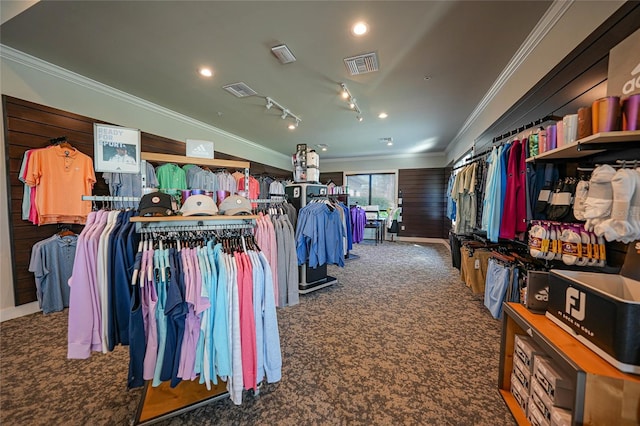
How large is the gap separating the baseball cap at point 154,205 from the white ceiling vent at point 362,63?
2.53 m

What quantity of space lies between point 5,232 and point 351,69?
4606mm

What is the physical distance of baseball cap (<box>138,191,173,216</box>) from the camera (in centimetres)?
149

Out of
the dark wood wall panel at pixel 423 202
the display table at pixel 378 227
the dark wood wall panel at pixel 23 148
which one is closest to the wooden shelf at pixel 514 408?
the dark wood wall panel at pixel 23 148

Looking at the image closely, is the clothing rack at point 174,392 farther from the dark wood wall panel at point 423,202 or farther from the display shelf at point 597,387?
the dark wood wall panel at point 423,202

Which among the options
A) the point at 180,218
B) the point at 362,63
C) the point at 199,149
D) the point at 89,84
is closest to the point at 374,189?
the point at 362,63

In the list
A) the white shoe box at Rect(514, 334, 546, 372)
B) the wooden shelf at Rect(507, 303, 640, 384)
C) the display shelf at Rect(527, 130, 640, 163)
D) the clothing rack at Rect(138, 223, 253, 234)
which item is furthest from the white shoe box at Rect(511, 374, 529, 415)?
the clothing rack at Rect(138, 223, 253, 234)

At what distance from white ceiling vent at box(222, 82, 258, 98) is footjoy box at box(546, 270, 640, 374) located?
3.97 metres

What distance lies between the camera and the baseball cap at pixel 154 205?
1.49 m

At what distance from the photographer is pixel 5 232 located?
2666mm

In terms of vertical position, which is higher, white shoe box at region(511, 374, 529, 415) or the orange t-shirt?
the orange t-shirt

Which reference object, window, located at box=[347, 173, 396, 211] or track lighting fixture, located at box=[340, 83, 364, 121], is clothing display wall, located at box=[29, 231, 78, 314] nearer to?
track lighting fixture, located at box=[340, 83, 364, 121]

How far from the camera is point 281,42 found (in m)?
2.47

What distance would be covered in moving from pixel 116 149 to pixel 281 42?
6.34 ft

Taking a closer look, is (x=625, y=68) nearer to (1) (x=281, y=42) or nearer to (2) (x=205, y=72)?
(1) (x=281, y=42)
